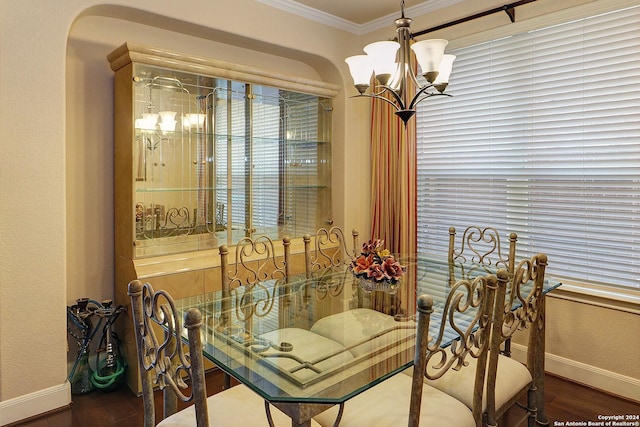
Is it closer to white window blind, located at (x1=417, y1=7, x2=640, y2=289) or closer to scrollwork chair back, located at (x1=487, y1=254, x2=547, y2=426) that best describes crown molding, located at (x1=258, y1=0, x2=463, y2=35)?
white window blind, located at (x1=417, y1=7, x2=640, y2=289)

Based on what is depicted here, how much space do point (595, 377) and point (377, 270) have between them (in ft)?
5.67

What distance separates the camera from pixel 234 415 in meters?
1.48

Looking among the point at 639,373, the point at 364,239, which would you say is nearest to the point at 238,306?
the point at 364,239

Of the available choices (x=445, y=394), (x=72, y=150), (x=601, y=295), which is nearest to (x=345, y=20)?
(x=72, y=150)

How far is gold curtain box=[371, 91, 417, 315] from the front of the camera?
3.61 m

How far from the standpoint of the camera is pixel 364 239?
13.5 feet

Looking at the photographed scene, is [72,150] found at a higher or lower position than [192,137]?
lower

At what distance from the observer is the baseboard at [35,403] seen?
2262 mm

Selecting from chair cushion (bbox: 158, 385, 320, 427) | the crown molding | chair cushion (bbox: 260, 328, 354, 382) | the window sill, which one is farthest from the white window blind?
chair cushion (bbox: 158, 385, 320, 427)

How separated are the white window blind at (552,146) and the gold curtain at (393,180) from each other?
0.18 metres

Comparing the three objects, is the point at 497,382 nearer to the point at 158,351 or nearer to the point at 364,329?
the point at 364,329

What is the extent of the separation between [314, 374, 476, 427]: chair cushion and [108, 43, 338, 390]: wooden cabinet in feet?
5.07

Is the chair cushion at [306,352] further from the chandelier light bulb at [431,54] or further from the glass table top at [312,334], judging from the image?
the chandelier light bulb at [431,54]

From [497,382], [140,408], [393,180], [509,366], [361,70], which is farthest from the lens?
[393,180]
